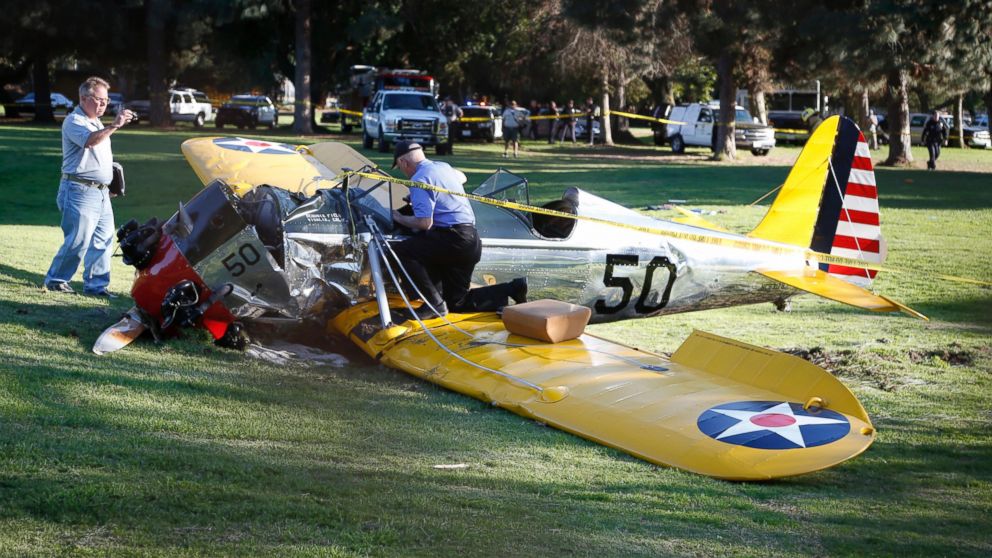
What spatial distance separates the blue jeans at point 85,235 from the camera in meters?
9.82

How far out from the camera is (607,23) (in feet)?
115

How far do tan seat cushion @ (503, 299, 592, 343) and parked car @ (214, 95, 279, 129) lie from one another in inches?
2103

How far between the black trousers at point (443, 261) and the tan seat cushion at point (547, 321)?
74 cm

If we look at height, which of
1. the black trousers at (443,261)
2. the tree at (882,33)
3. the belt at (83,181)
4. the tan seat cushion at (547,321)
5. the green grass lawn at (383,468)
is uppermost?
the tree at (882,33)

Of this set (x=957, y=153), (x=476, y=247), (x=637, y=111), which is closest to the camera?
(x=476, y=247)

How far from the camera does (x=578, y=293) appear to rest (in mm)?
9477

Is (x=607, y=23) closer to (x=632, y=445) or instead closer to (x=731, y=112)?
(x=731, y=112)

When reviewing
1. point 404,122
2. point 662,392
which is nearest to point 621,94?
point 404,122

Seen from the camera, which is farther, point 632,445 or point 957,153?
point 957,153

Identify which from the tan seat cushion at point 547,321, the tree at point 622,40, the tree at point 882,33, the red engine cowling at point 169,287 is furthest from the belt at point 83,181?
the tree at point 622,40

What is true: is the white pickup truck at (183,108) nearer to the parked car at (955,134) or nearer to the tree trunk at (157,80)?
the tree trunk at (157,80)

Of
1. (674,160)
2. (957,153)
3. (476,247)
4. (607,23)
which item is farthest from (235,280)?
(957,153)

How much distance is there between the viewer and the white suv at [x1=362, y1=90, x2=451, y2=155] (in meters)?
39.3

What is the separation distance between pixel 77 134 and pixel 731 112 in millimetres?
34178
